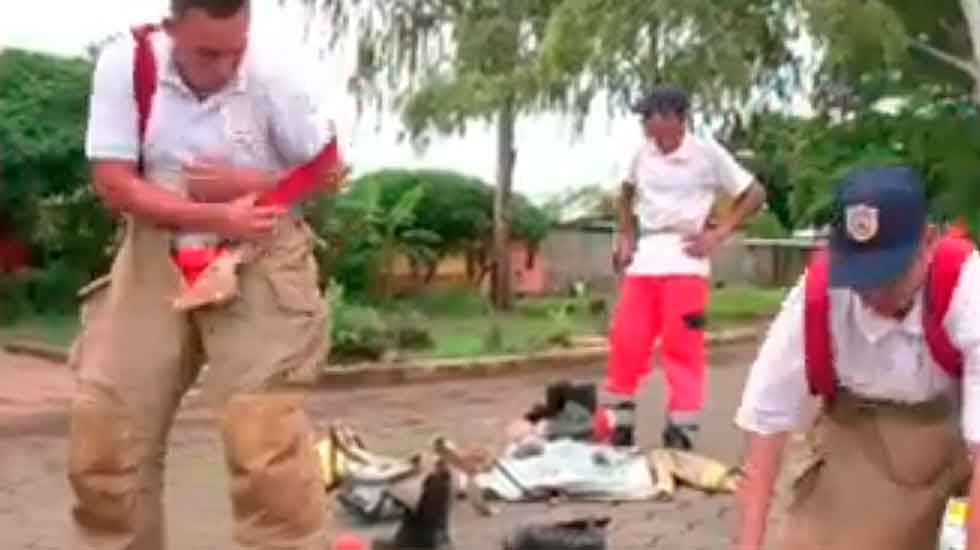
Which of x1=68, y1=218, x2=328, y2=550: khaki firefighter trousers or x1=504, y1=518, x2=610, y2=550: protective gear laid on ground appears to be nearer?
x1=68, y1=218, x2=328, y2=550: khaki firefighter trousers

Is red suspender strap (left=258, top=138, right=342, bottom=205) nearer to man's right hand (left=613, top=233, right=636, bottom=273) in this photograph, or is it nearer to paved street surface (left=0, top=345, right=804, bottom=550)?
paved street surface (left=0, top=345, right=804, bottom=550)

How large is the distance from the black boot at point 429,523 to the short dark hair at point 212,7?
2.52m

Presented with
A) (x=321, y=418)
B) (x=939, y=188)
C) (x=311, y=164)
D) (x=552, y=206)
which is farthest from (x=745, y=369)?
(x=311, y=164)

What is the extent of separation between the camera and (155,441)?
18.4 ft

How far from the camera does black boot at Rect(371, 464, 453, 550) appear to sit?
7.50 m

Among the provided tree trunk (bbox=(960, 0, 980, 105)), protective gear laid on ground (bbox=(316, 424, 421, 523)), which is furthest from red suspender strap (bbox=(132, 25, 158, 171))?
tree trunk (bbox=(960, 0, 980, 105))

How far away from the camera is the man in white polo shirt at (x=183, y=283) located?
18.0ft

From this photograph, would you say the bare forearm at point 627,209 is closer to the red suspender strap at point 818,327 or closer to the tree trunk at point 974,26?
the tree trunk at point 974,26

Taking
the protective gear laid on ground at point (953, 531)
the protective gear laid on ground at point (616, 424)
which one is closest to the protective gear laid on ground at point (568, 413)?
the protective gear laid on ground at point (616, 424)

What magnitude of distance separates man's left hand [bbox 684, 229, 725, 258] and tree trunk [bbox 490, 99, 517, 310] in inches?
392

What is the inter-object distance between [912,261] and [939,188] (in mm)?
9429

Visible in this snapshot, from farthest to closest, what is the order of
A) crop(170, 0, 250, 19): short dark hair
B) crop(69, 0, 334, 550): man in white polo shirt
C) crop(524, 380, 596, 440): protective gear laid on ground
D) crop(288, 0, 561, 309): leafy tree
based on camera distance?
crop(288, 0, 561, 309): leafy tree < crop(524, 380, 596, 440): protective gear laid on ground < crop(69, 0, 334, 550): man in white polo shirt < crop(170, 0, 250, 19): short dark hair

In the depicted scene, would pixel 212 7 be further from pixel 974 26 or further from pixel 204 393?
pixel 974 26

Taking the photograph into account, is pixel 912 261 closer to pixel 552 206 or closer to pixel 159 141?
pixel 159 141
